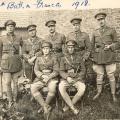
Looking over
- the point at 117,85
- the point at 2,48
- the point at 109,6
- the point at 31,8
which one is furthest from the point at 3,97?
the point at 109,6

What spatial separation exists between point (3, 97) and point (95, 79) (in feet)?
2.84

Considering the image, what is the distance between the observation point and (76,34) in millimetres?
3221

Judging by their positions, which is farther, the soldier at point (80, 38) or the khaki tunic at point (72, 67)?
the soldier at point (80, 38)

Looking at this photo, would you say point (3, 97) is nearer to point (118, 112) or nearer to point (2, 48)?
point (2, 48)

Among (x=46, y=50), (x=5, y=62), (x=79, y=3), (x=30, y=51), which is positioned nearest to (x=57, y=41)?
(x=46, y=50)

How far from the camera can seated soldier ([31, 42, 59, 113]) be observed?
3041 mm

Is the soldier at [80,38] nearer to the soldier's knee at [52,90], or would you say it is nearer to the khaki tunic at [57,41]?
the khaki tunic at [57,41]

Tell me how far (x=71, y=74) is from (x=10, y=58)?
0.59 metres

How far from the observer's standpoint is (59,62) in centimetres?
309

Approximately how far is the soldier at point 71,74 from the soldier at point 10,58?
423 millimetres

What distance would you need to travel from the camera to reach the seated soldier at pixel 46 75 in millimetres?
3041

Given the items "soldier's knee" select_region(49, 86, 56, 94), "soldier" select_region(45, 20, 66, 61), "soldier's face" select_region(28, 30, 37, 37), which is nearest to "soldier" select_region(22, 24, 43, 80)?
"soldier's face" select_region(28, 30, 37, 37)

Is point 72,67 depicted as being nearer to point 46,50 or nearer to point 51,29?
point 46,50

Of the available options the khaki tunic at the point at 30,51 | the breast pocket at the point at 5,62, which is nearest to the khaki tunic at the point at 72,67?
the khaki tunic at the point at 30,51
